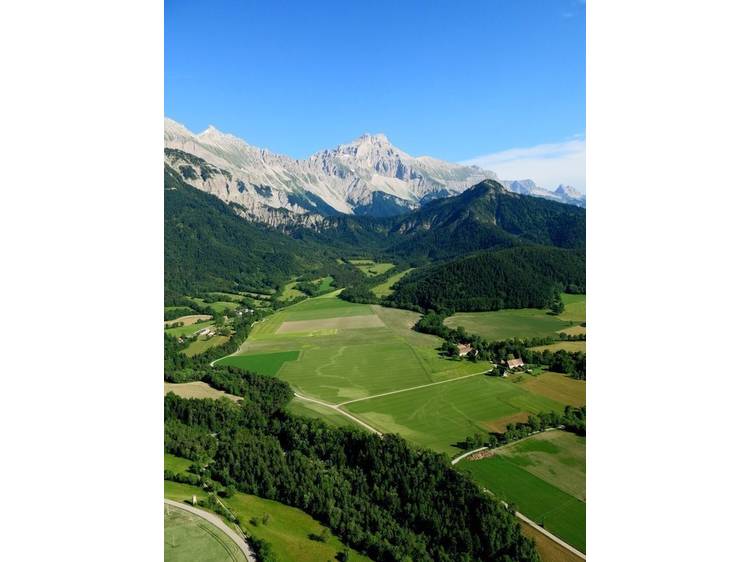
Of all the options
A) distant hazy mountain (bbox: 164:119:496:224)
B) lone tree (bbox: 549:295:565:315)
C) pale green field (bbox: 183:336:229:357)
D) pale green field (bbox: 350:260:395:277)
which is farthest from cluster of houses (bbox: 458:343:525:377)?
distant hazy mountain (bbox: 164:119:496:224)

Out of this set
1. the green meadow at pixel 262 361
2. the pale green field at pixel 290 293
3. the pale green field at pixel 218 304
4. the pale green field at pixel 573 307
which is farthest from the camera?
the pale green field at pixel 290 293

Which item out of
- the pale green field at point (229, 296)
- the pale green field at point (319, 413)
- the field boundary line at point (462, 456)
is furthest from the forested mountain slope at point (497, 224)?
the field boundary line at point (462, 456)

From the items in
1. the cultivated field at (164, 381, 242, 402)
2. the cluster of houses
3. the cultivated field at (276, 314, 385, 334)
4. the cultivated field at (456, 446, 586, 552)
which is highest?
the cultivated field at (276, 314, 385, 334)

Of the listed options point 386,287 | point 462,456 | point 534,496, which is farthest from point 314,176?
point 534,496

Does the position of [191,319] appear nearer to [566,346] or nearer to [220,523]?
[566,346]

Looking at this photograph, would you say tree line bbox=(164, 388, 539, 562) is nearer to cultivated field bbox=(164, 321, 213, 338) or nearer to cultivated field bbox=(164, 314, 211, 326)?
cultivated field bbox=(164, 321, 213, 338)

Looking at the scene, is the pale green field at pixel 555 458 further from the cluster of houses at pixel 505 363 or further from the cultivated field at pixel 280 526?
the cluster of houses at pixel 505 363
